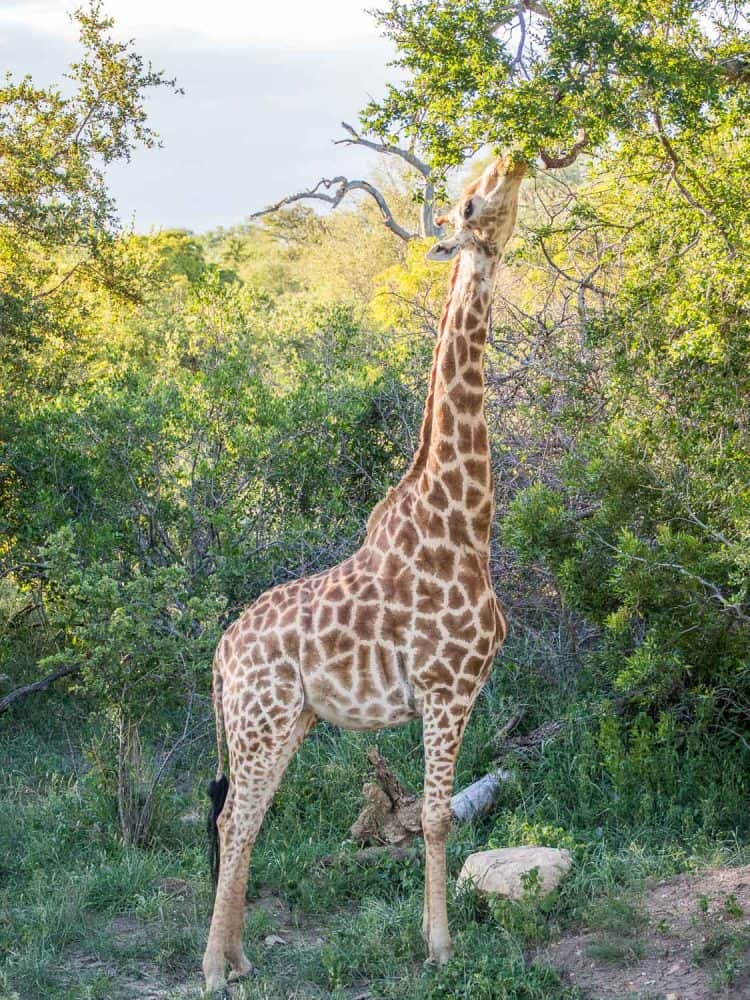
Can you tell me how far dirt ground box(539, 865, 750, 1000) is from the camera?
464cm

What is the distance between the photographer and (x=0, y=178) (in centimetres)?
1013

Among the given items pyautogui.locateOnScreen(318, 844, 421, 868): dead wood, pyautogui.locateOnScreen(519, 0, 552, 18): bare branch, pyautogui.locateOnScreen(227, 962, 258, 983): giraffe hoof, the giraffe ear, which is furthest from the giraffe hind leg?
pyautogui.locateOnScreen(519, 0, 552, 18): bare branch

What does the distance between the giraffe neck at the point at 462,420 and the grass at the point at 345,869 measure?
1751 millimetres

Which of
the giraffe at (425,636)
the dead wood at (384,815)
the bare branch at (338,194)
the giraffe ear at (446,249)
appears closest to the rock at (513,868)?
the giraffe at (425,636)

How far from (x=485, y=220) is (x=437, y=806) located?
8.30ft

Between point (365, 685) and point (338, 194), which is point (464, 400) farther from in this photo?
point (338, 194)

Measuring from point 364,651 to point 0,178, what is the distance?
6.82m

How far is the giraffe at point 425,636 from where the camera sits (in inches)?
200

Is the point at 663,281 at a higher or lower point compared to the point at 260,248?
lower

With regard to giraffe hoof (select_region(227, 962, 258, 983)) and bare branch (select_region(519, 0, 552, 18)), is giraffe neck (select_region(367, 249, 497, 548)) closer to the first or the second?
giraffe hoof (select_region(227, 962, 258, 983))

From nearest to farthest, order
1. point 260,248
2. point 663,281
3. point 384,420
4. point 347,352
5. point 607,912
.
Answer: point 607,912 → point 663,281 → point 384,420 → point 347,352 → point 260,248

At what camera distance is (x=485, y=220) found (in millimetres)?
5051

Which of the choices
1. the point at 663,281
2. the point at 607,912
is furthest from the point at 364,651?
the point at 663,281

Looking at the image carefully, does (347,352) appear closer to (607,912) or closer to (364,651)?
(364,651)
